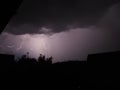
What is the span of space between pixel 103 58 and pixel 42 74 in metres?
→ 6.18

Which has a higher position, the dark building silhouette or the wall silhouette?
the dark building silhouette

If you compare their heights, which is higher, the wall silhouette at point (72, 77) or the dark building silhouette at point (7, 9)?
the dark building silhouette at point (7, 9)

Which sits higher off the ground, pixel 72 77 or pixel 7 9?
pixel 7 9

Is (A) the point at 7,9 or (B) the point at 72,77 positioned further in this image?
(B) the point at 72,77

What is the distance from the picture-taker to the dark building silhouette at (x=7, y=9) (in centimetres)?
257

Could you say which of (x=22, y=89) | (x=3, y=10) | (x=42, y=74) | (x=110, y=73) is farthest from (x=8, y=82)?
(x=3, y=10)

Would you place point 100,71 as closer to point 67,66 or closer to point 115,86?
point 115,86

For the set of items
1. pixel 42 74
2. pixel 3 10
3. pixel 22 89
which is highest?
pixel 3 10

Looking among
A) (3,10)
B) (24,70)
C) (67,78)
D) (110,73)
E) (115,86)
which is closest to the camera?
(3,10)

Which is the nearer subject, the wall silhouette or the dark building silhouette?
the dark building silhouette

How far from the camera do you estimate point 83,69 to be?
1917 centimetres

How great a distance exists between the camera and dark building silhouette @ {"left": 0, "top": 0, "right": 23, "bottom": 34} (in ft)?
8.44

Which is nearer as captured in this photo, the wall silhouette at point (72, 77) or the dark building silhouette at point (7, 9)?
the dark building silhouette at point (7, 9)

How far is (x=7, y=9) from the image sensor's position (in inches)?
110
